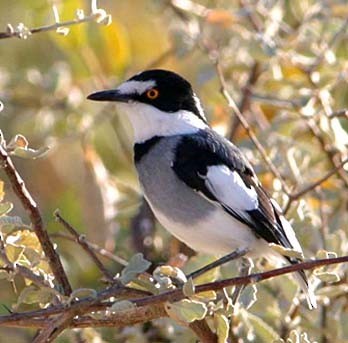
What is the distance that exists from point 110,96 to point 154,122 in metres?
0.16

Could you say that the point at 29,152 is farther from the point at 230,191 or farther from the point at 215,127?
the point at 215,127

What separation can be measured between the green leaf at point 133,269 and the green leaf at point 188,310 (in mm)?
101

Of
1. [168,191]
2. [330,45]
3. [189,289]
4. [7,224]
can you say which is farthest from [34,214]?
[330,45]

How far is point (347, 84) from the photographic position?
12.7ft

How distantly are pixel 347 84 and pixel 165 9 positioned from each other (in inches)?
32.1

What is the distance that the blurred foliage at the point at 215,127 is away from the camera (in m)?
3.08

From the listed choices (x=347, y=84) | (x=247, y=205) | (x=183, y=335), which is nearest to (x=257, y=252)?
(x=247, y=205)

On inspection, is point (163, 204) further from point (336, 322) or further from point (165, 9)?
point (165, 9)

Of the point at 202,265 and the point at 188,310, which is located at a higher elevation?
the point at 188,310

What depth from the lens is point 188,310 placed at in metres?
2.21

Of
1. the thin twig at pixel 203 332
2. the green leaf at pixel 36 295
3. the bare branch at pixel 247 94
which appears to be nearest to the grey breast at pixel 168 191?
the thin twig at pixel 203 332

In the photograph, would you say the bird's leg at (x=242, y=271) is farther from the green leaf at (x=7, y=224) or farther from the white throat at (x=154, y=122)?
the green leaf at (x=7, y=224)

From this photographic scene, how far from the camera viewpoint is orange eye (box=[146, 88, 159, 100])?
315 cm

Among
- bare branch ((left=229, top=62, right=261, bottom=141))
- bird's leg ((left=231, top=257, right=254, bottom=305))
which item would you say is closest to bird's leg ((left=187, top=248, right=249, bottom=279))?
bird's leg ((left=231, top=257, right=254, bottom=305))
